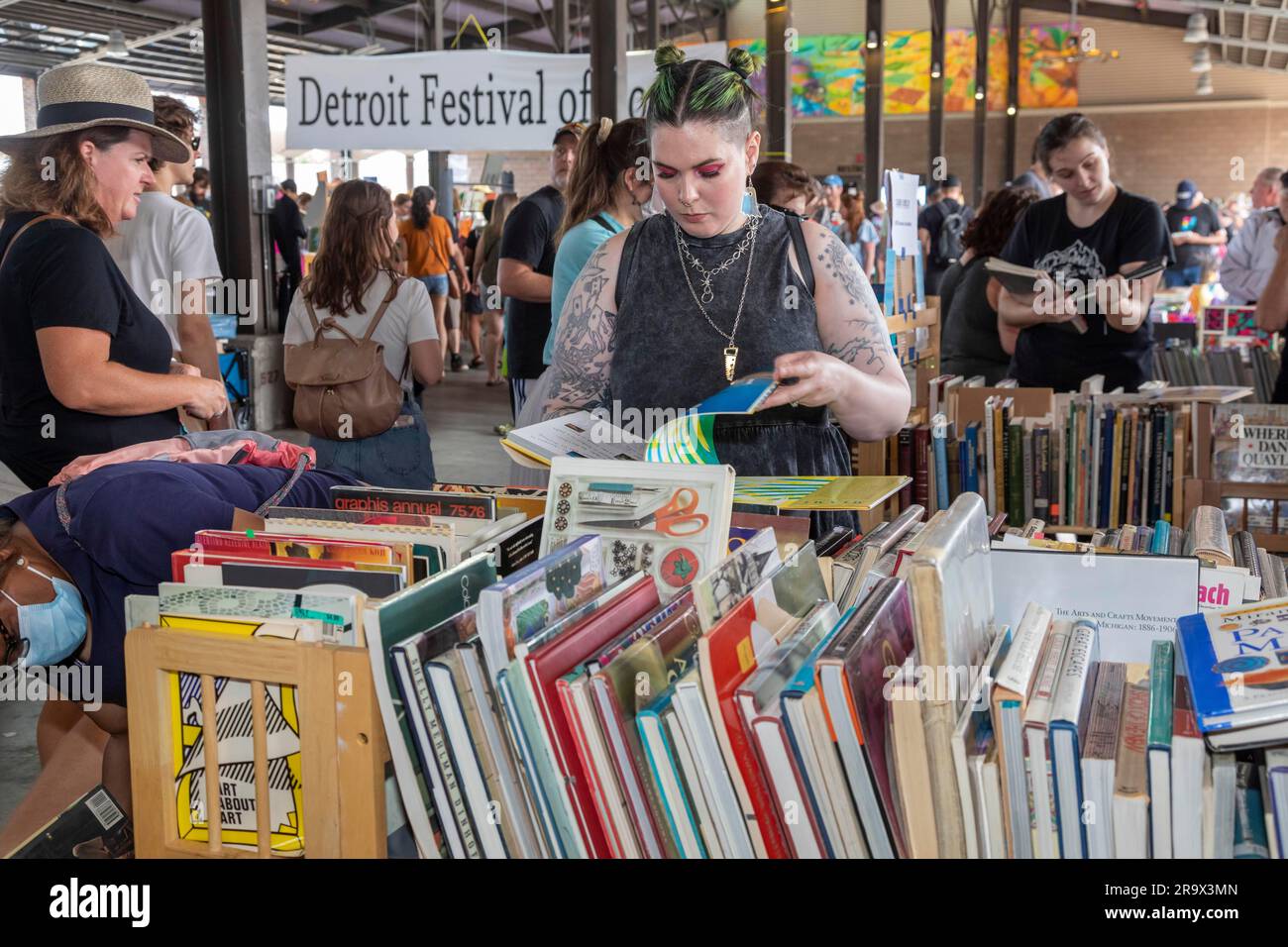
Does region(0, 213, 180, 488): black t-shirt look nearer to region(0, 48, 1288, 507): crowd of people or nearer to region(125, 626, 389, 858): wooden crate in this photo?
region(0, 48, 1288, 507): crowd of people

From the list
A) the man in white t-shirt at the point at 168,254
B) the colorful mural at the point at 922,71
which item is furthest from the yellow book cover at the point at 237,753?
the colorful mural at the point at 922,71

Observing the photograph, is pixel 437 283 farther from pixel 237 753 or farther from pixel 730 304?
pixel 237 753

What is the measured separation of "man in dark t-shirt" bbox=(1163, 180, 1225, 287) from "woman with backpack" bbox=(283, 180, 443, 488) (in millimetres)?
8629

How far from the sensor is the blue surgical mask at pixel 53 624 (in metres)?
1.67

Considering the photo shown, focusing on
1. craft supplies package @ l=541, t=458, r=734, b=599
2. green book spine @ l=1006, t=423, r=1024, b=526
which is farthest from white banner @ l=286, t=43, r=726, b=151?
craft supplies package @ l=541, t=458, r=734, b=599

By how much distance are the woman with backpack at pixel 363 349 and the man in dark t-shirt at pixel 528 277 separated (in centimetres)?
42

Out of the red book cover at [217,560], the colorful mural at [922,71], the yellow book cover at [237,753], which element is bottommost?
the yellow book cover at [237,753]

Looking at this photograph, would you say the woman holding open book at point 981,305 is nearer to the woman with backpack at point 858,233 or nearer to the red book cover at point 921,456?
the red book cover at point 921,456

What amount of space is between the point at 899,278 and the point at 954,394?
639 mm

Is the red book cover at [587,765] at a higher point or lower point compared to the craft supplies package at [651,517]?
lower

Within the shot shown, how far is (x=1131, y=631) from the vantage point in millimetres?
1536

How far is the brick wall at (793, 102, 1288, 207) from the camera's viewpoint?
21062 millimetres
